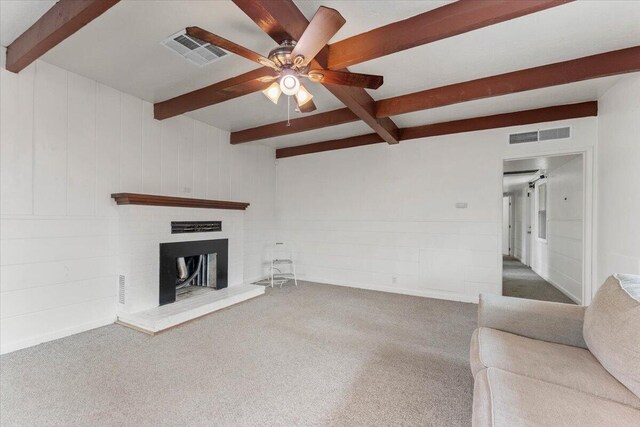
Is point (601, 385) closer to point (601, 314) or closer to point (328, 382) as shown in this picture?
point (601, 314)

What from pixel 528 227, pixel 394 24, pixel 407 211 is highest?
pixel 394 24

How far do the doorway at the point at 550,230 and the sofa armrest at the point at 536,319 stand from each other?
2640 millimetres

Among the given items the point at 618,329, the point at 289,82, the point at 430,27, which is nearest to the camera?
the point at 618,329

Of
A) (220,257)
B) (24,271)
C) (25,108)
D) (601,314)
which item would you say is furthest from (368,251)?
(25,108)

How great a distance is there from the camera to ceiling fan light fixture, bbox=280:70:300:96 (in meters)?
2.07


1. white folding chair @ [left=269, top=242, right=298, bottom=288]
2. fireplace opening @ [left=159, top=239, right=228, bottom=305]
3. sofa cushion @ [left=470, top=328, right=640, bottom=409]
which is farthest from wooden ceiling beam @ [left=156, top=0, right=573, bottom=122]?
white folding chair @ [left=269, top=242, right=298, bottom=288]

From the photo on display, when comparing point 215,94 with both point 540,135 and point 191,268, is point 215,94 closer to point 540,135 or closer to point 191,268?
point 191,268

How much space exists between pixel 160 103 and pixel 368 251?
376cm

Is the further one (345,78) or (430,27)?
(345,78)

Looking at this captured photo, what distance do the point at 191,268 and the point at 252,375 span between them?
2.71 metres

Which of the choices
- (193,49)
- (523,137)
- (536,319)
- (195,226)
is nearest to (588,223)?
(523,137)

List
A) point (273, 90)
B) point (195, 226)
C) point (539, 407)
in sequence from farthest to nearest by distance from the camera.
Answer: point (195, 226), point (273, 90), point (539, 407)

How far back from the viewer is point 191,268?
4.38 meters

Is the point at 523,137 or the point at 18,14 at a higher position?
the point at 18,14
